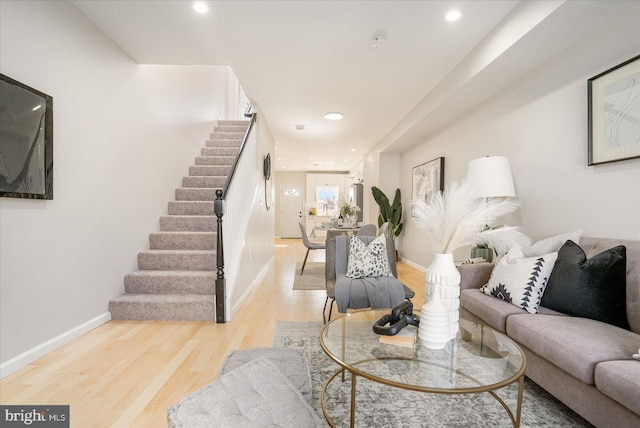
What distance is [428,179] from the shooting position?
5160 mm

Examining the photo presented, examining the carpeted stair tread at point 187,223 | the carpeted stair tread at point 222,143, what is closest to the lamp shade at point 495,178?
the carpeted stair tread at point 187,223

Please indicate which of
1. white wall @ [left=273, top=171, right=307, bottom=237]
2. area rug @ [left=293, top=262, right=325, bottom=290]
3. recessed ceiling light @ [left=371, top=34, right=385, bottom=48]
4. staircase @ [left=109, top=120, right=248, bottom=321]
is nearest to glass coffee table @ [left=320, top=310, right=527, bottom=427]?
staircase @ [left=109, top=120, right=248, bottom=321]

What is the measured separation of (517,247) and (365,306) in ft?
4.03

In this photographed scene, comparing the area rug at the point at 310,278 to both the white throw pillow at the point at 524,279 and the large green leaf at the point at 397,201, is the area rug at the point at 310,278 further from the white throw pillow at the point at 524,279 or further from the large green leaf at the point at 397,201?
the white throw pillow at the point at 524,279

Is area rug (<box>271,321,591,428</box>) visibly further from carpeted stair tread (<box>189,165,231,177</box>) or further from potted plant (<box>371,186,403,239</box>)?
potted plant (<box>371,186,403,239</box>)

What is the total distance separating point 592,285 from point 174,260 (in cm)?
357

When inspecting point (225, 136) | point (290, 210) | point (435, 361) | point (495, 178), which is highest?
point (225, 136)

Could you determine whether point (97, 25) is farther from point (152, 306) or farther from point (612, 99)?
point (612, 99)

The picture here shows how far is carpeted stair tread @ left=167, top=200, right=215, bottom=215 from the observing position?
4152 mm

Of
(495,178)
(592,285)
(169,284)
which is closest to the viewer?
(592,285)

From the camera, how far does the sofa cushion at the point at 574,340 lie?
1373 mm

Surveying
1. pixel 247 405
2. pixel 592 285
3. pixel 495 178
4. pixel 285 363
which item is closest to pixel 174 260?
pixel 285 363

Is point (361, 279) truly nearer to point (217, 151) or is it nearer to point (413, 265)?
point (413, 265)

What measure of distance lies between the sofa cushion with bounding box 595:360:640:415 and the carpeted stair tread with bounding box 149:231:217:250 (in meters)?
3.40
